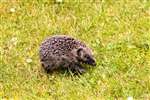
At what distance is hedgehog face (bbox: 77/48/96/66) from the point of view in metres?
6.63

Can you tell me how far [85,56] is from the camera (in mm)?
6633

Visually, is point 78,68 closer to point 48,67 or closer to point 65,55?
point 65,55

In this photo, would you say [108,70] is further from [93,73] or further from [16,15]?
[16,15]

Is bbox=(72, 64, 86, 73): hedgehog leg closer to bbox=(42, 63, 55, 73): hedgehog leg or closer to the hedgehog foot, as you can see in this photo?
the hedgehog foot

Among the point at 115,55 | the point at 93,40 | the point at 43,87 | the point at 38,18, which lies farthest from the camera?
the point at 38,18

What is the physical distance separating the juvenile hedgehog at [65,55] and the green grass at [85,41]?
4.8 inches

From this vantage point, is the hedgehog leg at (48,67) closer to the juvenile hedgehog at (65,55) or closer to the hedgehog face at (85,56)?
the juvenile hedgehog at (65,55)

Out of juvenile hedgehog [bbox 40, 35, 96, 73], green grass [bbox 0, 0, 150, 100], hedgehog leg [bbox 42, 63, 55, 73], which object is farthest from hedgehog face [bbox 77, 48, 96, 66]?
hedgehog leg [bbox 42, 63, 55, 73]

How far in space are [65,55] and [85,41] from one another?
0.89 metres

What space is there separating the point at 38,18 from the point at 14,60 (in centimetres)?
125

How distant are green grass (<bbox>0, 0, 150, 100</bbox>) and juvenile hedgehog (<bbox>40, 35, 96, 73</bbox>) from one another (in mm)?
121

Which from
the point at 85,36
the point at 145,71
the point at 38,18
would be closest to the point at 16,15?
the point at 38,18

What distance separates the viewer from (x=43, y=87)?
6441mm

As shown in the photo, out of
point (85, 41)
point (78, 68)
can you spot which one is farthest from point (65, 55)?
point (85, 41)
